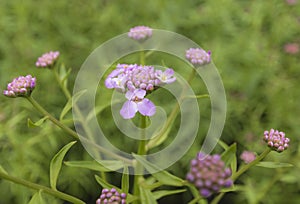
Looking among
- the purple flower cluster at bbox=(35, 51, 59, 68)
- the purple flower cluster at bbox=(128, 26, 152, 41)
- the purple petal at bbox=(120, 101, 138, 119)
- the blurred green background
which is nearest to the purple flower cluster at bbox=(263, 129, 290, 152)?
the purple petal at bbox=(120, 101, 138, 119)

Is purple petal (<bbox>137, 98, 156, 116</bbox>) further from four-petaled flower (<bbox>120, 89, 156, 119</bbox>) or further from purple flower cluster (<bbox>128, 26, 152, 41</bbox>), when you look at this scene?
purple flower cluster (<bbox>128, 26, 152, 41</bbox>)

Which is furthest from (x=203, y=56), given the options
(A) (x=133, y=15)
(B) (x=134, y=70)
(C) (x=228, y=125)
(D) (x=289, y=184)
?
(A) (x=133, y=15)

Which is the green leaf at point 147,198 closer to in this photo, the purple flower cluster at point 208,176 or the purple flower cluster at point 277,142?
the purple flower cluster at point 208,176

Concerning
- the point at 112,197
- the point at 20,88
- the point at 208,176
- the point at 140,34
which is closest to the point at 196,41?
the point at 140,34

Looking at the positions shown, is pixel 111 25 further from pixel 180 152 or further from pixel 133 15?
pixel 180 152

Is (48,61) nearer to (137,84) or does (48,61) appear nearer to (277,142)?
(137,84)
